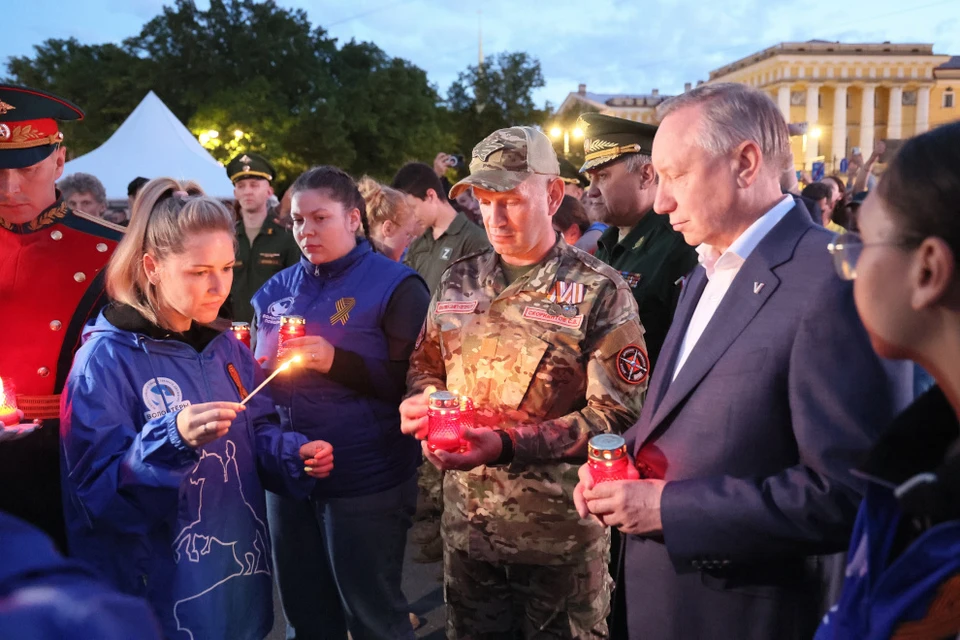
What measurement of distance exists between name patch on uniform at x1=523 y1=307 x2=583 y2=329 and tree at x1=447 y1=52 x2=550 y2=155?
43.9m

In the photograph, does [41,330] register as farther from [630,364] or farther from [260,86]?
[260,86]

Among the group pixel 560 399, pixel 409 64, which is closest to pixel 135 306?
pixel 560 399

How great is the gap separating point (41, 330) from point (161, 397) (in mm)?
967

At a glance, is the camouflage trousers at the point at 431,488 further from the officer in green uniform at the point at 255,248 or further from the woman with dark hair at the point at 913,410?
the woman with dark hair at the point at 913,410

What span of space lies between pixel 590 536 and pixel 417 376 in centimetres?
101

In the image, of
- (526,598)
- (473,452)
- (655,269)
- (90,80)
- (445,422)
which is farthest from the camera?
(90,80)

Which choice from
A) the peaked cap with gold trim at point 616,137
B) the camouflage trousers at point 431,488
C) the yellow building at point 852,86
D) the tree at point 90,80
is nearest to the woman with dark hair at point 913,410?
the peaked cap with gold trim at point 616,137

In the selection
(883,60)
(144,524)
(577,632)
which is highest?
(883,60)

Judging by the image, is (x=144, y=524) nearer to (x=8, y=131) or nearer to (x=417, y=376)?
(x=417, y=376)

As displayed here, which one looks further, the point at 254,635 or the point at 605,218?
the point at 605,218

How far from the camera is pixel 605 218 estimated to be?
4.43 meters

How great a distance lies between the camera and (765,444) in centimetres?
189

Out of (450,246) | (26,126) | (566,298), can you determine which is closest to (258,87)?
(450,246)

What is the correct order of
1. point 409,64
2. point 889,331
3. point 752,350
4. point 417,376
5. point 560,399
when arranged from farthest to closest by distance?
point 409,64 < point 417,376 < point 560,399 < point 752,350 < point 889,331
